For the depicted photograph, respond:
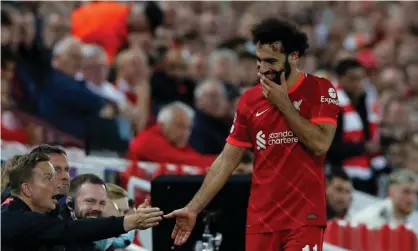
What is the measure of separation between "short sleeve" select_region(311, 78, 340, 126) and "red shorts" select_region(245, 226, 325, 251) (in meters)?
0.64

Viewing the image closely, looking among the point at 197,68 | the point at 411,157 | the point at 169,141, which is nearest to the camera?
the point at 169,141

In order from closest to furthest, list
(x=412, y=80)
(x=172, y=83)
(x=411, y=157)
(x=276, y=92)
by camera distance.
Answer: (x=276, y=92), (x=172, y=83), (x=411, y=157), (x=412, y=80)

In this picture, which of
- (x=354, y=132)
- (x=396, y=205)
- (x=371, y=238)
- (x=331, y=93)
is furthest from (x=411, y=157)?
(x=331, y=93)

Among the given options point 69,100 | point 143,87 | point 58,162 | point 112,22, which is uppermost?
point 112,22

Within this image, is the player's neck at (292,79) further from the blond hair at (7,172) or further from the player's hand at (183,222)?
the blond hair at (7,172)

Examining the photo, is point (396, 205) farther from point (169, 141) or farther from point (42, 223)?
point (42, 223)

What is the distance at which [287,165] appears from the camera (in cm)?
659

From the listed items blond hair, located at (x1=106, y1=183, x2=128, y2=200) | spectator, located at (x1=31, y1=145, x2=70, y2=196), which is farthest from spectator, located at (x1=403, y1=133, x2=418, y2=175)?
spectator, located at (x1=31, y1=145, x2=70, y2=196)

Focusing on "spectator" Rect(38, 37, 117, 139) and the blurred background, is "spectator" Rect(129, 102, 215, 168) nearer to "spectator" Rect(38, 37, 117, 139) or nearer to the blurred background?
the blurred background

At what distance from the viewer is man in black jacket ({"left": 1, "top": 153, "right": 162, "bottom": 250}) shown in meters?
6.19

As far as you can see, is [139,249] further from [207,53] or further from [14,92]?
[207,53]

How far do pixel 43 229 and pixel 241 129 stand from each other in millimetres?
1386

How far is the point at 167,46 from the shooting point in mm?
14398

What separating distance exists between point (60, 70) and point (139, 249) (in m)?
4.03
